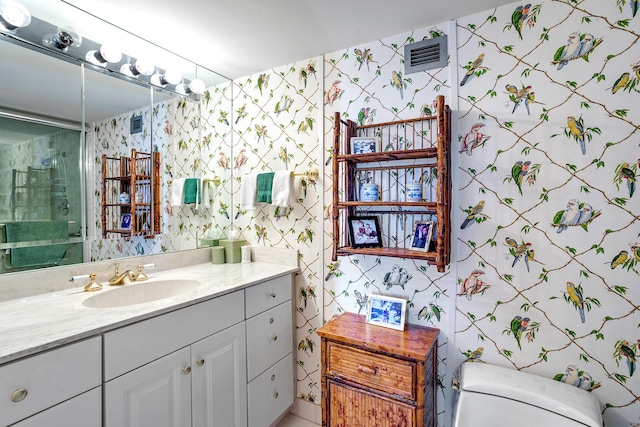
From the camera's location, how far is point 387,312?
172cm

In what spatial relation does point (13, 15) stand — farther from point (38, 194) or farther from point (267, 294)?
point (267, 294)

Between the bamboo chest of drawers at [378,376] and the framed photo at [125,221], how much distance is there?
4.09 ft

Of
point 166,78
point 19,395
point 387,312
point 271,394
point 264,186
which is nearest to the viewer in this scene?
point 19,395

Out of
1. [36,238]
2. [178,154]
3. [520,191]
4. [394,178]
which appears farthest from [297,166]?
[36,238]

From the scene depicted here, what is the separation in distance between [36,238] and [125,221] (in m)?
0.39

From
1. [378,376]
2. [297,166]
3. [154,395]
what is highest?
[297,166]

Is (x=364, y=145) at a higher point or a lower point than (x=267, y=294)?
higher

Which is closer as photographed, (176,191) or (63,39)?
(63,39)

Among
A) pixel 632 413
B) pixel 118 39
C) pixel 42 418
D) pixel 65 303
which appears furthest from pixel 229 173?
pixel 632 413

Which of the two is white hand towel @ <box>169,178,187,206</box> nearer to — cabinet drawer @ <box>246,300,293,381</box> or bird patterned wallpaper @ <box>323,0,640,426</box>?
cabinet drawer @ <box>246,300,293,381</box>

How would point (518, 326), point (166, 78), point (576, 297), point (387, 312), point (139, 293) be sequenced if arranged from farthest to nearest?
point (166, 78) < point (387, 312) < point (139, 293) < point (518, 326) < point (576, 297)

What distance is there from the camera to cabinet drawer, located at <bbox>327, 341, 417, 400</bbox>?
1.45 metres

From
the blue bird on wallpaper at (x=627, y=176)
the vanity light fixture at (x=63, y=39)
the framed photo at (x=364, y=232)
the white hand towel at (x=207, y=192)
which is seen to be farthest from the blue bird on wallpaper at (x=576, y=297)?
the vanity light fixture at (x=63, y=39)

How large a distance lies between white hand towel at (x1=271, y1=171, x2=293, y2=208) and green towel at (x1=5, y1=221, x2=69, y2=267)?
1086 mm
